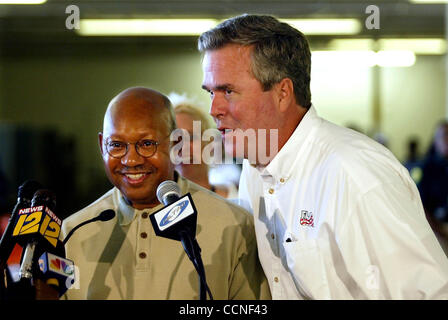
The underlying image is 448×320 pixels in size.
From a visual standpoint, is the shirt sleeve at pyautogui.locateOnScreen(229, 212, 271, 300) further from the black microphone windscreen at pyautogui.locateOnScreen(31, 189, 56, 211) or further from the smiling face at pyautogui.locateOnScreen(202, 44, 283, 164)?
the black microphone windscreen at pyautogui.locateOnScreen(31, 189, 56, 211)

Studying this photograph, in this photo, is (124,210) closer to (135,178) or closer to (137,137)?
(135,178)

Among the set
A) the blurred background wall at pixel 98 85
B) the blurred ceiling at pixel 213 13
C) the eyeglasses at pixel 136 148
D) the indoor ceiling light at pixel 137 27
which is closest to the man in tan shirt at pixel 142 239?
the eyeglasses at pixel 136 148

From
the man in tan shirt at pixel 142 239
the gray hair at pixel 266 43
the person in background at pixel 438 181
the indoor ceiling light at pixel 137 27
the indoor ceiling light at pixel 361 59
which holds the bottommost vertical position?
the person in background at pixel 438 181

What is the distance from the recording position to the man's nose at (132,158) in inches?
74.4

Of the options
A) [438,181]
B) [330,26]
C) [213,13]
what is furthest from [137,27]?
[438,181]

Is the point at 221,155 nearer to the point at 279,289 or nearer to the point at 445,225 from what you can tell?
the point at 279,289

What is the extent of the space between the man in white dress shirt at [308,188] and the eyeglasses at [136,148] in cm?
21

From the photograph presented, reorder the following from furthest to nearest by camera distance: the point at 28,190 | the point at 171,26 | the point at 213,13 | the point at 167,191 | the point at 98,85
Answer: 1. the point at 98,85
2. the point at 171,26
3. the point at 213,13
4. the point at 28,190
5. the point at 167,191

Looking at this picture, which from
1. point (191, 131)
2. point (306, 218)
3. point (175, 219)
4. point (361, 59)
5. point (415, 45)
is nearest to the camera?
point (175, 219)

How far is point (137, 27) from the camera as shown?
9891 mm

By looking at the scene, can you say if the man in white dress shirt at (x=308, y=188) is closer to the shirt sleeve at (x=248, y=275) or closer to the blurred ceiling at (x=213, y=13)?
the shirt sleeve at (x=248, y=275)

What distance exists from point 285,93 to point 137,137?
47 centimetres

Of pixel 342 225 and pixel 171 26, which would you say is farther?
pixel 171 26

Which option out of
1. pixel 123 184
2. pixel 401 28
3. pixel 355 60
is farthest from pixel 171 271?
pixel 401 28
